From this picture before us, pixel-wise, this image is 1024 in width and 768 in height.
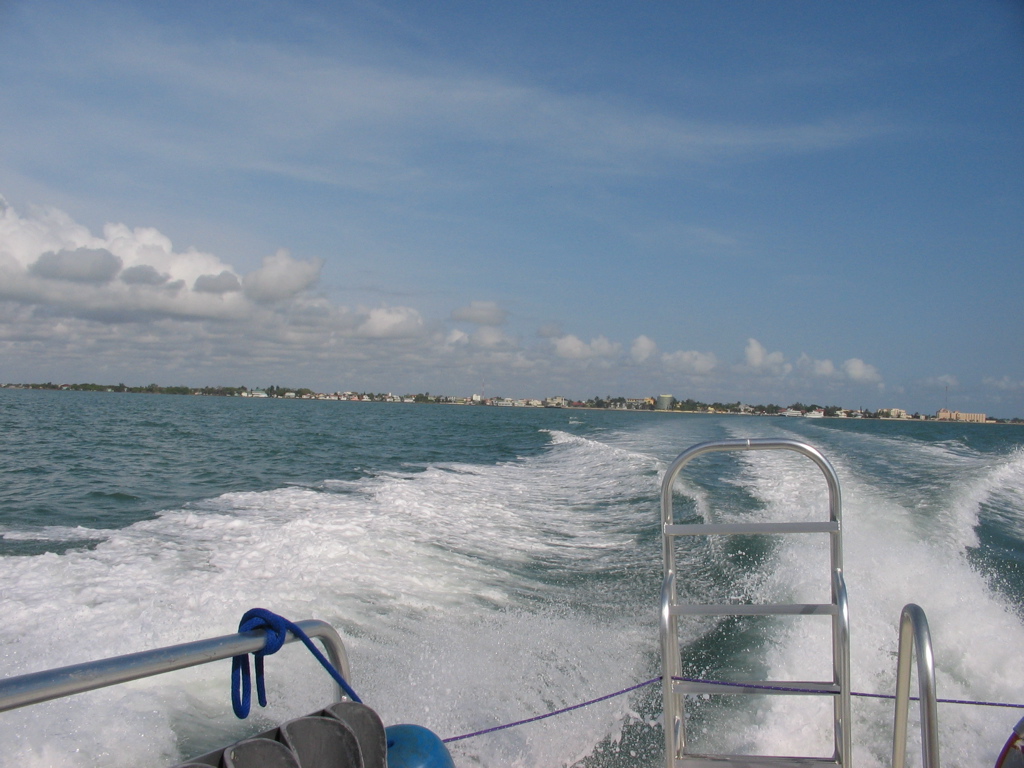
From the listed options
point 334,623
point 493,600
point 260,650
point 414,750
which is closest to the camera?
point 260,650

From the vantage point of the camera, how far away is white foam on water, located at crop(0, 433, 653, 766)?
11.7 feet

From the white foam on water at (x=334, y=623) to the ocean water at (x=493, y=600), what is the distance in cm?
2

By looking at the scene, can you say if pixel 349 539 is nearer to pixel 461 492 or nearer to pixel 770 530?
pixel 461 492

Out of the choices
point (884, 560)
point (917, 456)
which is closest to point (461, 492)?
point (884, 560)

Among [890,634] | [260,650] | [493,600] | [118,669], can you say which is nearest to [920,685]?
[260,650]

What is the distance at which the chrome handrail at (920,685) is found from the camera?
5.95 feet

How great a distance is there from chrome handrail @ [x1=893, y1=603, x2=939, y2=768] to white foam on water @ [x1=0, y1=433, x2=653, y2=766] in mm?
1729

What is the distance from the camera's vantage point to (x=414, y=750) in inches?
71.5

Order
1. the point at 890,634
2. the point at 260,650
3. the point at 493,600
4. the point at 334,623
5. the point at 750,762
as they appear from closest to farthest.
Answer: the point at 260,650, the point at 750,762, the point at 890,634, the point at 334,623, the point at 493,600

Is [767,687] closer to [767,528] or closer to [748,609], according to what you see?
[748,609]

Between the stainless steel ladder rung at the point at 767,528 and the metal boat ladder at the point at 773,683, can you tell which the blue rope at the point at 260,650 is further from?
the stainless steel ladder rung at the point at 767,528

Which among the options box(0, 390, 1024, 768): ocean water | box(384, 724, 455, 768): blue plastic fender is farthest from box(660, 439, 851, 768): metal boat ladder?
box(0, 390, 1024, 768): ocean water

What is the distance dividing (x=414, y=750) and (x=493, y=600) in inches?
171

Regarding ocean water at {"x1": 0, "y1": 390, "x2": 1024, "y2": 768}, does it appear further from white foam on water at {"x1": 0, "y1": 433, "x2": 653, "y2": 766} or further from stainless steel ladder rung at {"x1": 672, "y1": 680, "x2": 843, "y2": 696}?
stainless steel ladder rung at {"x1": 672, "y1": 680, "x2": 843, "y2": 696}
